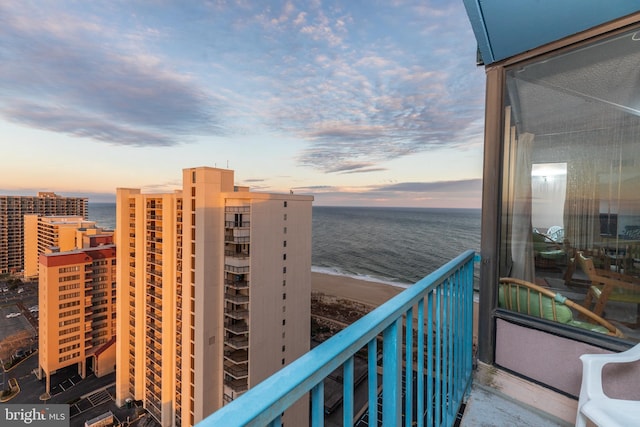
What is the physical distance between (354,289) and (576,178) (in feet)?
70.1

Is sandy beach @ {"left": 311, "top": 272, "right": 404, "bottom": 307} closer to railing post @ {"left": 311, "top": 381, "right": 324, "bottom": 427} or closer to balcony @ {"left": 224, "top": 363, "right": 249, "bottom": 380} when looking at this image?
balcony @ {"left": 224, "top": 363, "right": 249, "bottom": 380}

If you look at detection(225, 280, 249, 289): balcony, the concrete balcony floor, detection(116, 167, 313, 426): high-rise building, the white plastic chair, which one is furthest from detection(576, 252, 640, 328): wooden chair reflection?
detection(225, 280, 249, 289): balcony

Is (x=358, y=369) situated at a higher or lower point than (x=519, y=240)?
lower

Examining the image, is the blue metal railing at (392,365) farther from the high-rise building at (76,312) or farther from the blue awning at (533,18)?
the high-rise building at (76,312)

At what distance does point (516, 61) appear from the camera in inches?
71.8

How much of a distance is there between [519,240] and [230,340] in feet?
29.9

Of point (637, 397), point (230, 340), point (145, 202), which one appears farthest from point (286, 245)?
point (637, 397)

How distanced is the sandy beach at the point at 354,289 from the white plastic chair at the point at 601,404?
18193 millimetres

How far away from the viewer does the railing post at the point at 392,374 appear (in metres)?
0.86

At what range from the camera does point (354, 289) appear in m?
22.0

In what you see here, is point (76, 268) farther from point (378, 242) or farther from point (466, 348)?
point (378, 242)

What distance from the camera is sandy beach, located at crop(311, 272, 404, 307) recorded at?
20.0m

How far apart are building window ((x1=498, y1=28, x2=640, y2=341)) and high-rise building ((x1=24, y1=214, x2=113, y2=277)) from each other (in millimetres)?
22966

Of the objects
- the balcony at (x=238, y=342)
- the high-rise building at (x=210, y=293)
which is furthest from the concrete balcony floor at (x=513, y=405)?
the balcony at (x=238, y=342)
